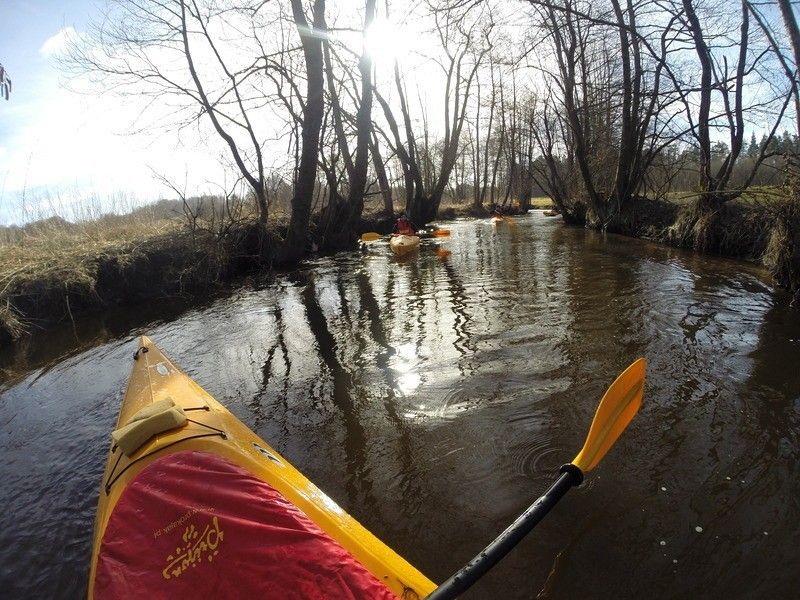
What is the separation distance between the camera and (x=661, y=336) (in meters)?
4.75

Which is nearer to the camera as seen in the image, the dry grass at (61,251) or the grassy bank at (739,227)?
the grassy bank at (739,227)

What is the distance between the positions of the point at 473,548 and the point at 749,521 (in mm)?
1392

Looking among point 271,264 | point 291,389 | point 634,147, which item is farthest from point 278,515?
point 634,147

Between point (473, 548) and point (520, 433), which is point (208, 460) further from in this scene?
point (520, 433)

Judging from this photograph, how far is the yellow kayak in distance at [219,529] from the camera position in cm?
150

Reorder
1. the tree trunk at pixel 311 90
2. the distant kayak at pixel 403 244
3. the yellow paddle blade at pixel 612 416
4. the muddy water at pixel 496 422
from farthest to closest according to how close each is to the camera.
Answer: the distant kayak at pixel 403 244
the tree trunk at pixel 311 90
the muddy water at pixel 496 422
the yellow paddle blade at pixel 612 416

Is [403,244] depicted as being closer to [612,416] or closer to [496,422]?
[496,422]

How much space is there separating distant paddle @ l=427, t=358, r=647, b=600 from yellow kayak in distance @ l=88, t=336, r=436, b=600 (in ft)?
0.48

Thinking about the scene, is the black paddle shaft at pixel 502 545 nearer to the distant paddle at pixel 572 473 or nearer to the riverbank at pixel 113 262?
the distant paddle at pixel 572 473

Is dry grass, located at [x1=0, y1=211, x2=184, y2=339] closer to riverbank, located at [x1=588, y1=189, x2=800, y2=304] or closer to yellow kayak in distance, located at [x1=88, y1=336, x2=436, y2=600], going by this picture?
yellow kayak in distance, located at [x1=88, y1=336, x2=436, y2=600]

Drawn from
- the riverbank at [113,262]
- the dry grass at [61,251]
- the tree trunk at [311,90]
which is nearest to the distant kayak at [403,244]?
the tree trunk at [311,90]

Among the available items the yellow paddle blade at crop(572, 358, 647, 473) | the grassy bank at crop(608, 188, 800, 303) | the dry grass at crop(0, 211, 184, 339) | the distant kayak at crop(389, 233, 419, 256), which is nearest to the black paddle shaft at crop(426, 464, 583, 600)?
the yellow paddle blade at crop(572, 358, 647, 473)

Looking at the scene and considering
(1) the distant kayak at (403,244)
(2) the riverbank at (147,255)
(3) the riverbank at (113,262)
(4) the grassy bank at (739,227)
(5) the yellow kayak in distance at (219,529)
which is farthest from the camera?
(1) the distant kayak at (403,244)

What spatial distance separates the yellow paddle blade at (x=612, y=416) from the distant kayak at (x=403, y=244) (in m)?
9.16
